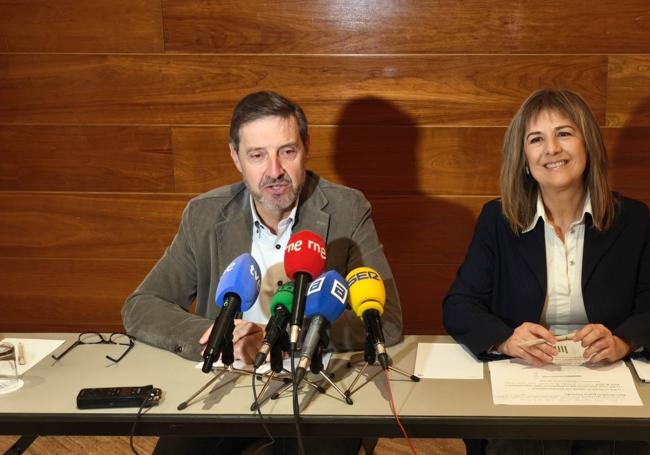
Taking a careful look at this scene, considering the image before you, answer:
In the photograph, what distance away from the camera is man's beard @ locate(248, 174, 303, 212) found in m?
2.35

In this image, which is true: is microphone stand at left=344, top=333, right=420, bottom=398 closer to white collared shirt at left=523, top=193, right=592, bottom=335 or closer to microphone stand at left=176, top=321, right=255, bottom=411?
microphone stand at left=176, top=321, right=255, bottom=411

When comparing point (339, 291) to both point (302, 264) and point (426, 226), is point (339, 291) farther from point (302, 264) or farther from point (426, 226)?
point (426, 226)

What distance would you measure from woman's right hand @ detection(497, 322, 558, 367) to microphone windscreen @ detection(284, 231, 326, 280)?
599 millimetres

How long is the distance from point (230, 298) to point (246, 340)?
0.99ft

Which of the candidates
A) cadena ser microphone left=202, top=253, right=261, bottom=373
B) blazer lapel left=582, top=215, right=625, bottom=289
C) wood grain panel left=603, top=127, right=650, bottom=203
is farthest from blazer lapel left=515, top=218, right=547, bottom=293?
wood grain panel left=603, top=127, right=650, bottom=203

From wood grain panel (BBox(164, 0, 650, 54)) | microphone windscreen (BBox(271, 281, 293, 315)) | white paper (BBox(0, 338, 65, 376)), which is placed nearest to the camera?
microphone windscreen (BBox(271, 281, 293, 315))

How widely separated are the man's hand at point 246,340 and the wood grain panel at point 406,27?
174cm

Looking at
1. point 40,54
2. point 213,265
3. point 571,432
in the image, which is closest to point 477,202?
point 213,265

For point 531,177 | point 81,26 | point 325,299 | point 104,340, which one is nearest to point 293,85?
point 81,26

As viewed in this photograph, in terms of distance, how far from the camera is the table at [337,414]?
1.78 m

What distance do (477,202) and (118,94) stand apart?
1.71 m

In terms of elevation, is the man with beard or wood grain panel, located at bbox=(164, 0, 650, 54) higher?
wood grain panel, located at bbox=(164, 0, 650, 54)

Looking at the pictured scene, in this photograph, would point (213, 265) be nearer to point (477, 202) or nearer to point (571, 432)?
point (571, 432)

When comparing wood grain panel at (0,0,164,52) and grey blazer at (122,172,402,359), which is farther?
wood grain panel at (0,0,164,52)
